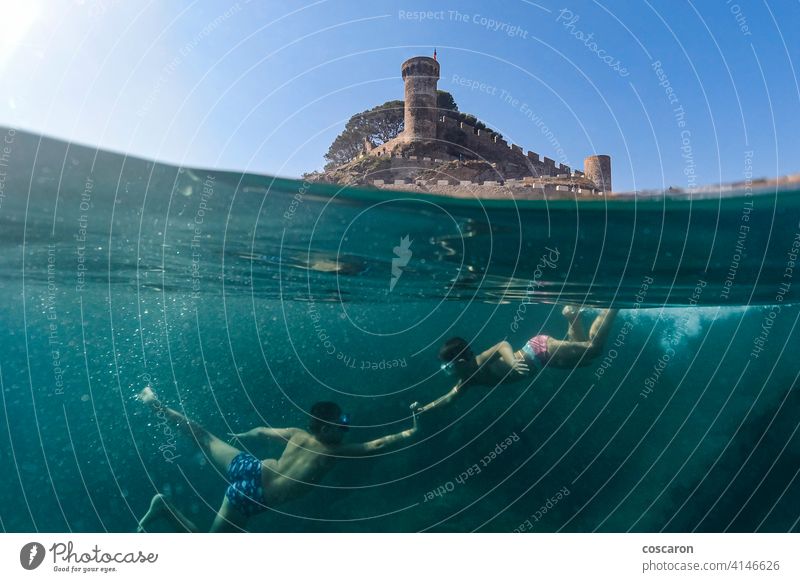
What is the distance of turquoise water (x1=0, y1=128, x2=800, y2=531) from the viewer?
779cm

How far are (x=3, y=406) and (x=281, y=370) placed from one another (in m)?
11.4

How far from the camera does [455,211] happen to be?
7.86m

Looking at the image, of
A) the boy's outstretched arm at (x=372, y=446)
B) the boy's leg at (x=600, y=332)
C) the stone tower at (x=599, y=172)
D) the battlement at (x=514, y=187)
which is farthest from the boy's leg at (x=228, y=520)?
the stone tower at (x=599, y=172)

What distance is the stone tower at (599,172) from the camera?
804 centimetres

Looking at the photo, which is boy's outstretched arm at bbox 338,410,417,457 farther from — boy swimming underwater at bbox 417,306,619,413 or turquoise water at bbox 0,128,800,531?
boy swimming underwater at bbox 417,306,619,413

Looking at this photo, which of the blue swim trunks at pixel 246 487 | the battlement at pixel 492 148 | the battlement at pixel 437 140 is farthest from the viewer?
the battlement at pixel 437 140

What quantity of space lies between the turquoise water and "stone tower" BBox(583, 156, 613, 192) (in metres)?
0.69

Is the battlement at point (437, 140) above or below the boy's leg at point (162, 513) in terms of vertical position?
above

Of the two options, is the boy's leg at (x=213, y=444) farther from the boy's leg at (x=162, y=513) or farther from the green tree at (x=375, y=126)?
the green tree at (x=375, y=126)

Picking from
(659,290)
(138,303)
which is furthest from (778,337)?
(138,303)

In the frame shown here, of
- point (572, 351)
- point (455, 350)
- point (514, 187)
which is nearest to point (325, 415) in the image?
point (455, 350)

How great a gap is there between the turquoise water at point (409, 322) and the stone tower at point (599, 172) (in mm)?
687
